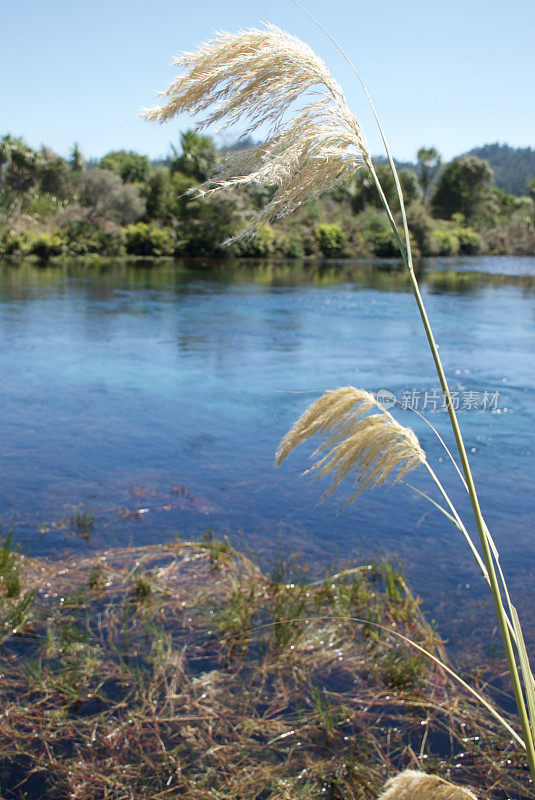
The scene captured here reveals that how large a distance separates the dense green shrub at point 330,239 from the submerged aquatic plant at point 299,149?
43.7m

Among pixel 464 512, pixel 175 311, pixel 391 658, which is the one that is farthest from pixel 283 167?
pixel 175 311

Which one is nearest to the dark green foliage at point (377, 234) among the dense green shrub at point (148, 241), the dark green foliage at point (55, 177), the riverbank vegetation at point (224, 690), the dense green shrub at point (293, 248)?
the dense green shrub at point (293, 248)

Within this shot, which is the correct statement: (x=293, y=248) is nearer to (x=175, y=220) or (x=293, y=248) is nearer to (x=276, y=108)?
(x=175, y=220)

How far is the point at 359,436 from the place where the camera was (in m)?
2.12

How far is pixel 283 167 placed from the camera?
2002 mm

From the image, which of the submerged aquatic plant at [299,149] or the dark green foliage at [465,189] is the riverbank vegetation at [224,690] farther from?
the dark green foliage at [465,189]

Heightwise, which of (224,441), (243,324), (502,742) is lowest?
(502,742)

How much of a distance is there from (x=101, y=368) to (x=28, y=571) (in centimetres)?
703

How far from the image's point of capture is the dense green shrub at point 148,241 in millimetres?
39781

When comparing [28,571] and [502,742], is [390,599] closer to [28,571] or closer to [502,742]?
[502,742]

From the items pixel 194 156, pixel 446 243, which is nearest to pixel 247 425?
pixel 194 156

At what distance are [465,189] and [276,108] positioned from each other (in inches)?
2731

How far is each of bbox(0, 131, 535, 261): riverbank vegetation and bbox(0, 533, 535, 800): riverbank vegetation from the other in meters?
31.9

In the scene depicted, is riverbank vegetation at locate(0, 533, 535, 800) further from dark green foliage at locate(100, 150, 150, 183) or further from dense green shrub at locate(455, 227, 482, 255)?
dark green foliage at locate(100, 150, 150, 183)
